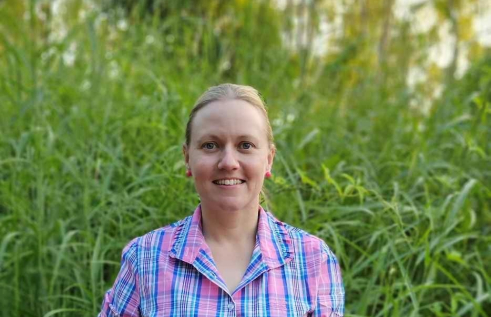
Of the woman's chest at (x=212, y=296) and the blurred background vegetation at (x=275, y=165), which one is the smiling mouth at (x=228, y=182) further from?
the blurred background vegetation at (x=275, y=165)

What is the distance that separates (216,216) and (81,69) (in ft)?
8.34

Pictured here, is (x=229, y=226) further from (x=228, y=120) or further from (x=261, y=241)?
(x=228, y=120)

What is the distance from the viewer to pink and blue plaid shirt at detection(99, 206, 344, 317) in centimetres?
140

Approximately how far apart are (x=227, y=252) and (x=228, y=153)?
237 millimetres

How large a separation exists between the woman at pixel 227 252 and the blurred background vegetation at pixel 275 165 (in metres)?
0.65

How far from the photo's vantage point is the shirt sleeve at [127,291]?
4.84 ft

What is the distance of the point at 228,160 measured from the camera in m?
1.39

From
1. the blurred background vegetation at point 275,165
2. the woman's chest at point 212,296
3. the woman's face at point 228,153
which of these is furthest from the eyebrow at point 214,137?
the blurred background vegetation at point 275,165

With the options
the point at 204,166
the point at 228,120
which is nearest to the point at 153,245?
the point at 204,166

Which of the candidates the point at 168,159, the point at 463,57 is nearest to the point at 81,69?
the point at 168,159

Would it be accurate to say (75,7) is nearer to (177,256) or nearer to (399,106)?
(399,106)

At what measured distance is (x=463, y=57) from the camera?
576 centimetres

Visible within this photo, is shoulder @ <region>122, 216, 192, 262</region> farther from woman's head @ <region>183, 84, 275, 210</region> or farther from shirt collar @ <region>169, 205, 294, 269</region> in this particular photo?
woman's head @ <region>183, 84, 275, 210</region>

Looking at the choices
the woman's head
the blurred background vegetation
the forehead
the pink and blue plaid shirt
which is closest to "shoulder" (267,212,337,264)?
the pink and blue plaid shirt
